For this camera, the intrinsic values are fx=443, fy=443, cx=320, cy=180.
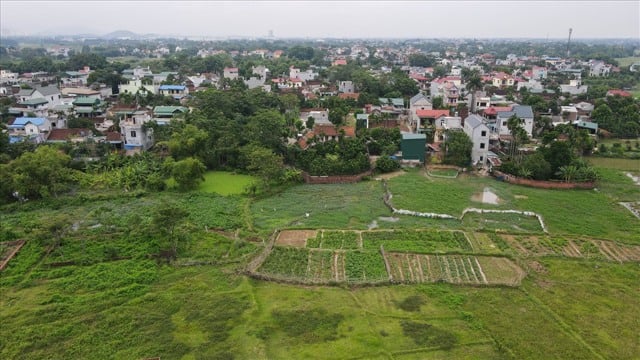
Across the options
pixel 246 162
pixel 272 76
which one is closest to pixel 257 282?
pixel 246 162

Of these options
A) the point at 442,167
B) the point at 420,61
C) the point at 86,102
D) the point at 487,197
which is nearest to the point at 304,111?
the point at 442,167

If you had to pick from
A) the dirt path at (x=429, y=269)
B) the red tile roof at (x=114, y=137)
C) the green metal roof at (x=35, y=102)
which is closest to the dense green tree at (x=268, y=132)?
the red tile roof at (x=114, y=137)

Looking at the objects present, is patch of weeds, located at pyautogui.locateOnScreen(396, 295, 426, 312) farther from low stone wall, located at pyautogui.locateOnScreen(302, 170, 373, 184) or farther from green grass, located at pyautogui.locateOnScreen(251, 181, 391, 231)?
low stone wall, located at pyautogui.locateOnScreen(302, 170, 373, 184)

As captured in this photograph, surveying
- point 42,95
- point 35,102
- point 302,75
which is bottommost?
point 35,102

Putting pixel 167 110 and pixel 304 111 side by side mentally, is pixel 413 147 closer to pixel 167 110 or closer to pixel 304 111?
pixel 304 111

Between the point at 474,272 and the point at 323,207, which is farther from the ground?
the point at 323,207

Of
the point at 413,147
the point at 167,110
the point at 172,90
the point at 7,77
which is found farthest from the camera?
the point at 7,77

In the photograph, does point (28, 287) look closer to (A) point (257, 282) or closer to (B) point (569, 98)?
(A) point (257, 282)
